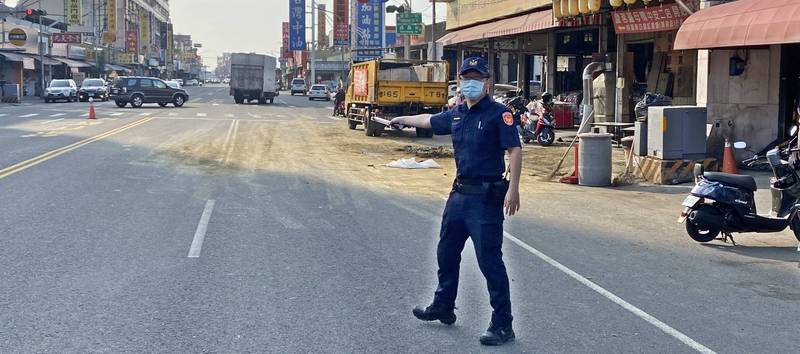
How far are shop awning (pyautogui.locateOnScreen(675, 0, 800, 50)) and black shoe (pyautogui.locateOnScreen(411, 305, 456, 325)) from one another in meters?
9.95

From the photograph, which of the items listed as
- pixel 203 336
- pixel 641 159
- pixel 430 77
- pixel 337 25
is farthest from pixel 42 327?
pixel 337 25

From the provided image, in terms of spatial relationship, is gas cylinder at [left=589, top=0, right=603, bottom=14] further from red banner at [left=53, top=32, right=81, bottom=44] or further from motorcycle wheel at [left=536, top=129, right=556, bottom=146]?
red banner at [left=53, top=32, right=81, bottom=44]

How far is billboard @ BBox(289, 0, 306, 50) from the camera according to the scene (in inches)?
3017

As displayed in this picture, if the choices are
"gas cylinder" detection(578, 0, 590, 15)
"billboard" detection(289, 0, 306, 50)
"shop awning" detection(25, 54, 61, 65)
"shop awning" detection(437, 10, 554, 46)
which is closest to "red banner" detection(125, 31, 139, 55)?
"shop awning" detection(25, 54, 61, 65)

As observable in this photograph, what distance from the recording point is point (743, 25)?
607 inches

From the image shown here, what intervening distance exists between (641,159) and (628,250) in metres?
6.86

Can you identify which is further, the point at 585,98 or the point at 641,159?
the point at 585,98

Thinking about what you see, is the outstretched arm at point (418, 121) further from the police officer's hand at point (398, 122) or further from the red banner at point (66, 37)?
the red banner at point (66, 37)

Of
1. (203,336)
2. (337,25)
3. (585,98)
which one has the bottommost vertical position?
(203,336)

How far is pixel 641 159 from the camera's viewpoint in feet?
52.3

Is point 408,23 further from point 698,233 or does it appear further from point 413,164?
point 698,233

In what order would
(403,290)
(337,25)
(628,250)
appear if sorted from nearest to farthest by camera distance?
(403,290), (628,250), (337,25)

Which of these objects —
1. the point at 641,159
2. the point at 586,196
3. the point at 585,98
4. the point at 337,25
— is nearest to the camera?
the point at 586,196

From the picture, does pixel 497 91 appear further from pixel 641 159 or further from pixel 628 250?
pixel 628 250
